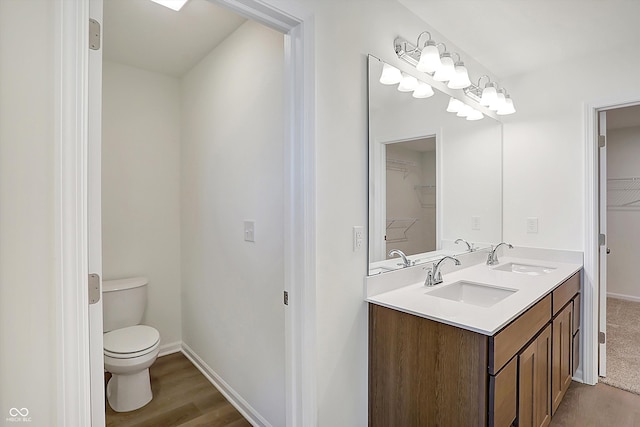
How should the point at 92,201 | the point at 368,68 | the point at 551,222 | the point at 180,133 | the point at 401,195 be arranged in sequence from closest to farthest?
the point at 92,201 → the point at 368,68 → the point at 401,195 → the point at 551,222 → the point at 180,133

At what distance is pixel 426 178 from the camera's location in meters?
2.07

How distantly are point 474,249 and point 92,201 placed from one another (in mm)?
2350

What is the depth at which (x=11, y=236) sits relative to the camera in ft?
2.61

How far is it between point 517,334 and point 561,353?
878 mm

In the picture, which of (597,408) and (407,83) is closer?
(407,83)

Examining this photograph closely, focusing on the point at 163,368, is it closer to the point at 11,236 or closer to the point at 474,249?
the point at 11,236

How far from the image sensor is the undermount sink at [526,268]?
2.34 m

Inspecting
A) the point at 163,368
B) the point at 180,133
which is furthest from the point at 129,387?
the point at 180,133

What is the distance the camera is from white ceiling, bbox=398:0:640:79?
5.91 feet

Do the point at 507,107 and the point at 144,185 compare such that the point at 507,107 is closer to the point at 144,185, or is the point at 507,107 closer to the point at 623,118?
the point at 623,118

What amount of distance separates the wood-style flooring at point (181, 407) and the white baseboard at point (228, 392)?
0.02m

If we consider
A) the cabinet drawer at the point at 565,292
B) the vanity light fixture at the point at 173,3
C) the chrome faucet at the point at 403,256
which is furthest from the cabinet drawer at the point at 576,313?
the vanity light fixture at the point at 173,3

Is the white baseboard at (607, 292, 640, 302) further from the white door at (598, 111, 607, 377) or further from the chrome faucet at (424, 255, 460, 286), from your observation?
the chrome faucet at (424, 255, 460, 286)

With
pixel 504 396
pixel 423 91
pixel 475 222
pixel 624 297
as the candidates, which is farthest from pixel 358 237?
pixel 624 297
